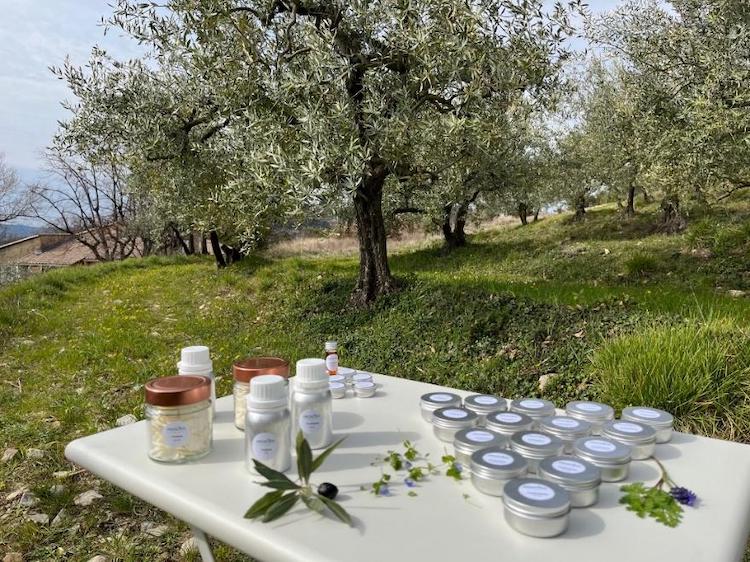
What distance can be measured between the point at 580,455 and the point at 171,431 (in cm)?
145

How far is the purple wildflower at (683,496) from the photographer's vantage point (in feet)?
5.32

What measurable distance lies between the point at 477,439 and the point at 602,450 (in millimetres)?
420

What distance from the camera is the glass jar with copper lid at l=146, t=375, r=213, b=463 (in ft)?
6.14

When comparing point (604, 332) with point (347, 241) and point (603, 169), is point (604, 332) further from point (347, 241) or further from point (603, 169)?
point (347, 241)

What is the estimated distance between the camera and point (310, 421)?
77.8 inches

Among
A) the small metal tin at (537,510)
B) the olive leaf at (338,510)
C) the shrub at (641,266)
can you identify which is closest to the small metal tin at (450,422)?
the small metal tin at (537,510)

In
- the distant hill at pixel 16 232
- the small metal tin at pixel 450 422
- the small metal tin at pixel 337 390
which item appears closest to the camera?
the small metal tin at pixel 450 422

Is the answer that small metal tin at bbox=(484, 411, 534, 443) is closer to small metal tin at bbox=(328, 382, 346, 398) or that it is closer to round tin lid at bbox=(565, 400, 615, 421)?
round tin lid at bbox=(565, 400, 615, 421)

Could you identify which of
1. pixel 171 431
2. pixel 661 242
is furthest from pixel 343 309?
pixel 661 242

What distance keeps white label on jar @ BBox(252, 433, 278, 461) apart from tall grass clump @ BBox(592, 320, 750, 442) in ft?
11.7

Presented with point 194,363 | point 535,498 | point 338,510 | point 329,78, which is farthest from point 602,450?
point 329,78

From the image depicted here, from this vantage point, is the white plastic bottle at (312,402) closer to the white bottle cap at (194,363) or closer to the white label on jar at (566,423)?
the white bottle cap at (194,363)

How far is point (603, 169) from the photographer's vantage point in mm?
18359

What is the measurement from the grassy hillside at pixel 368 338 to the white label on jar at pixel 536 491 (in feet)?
8.25
